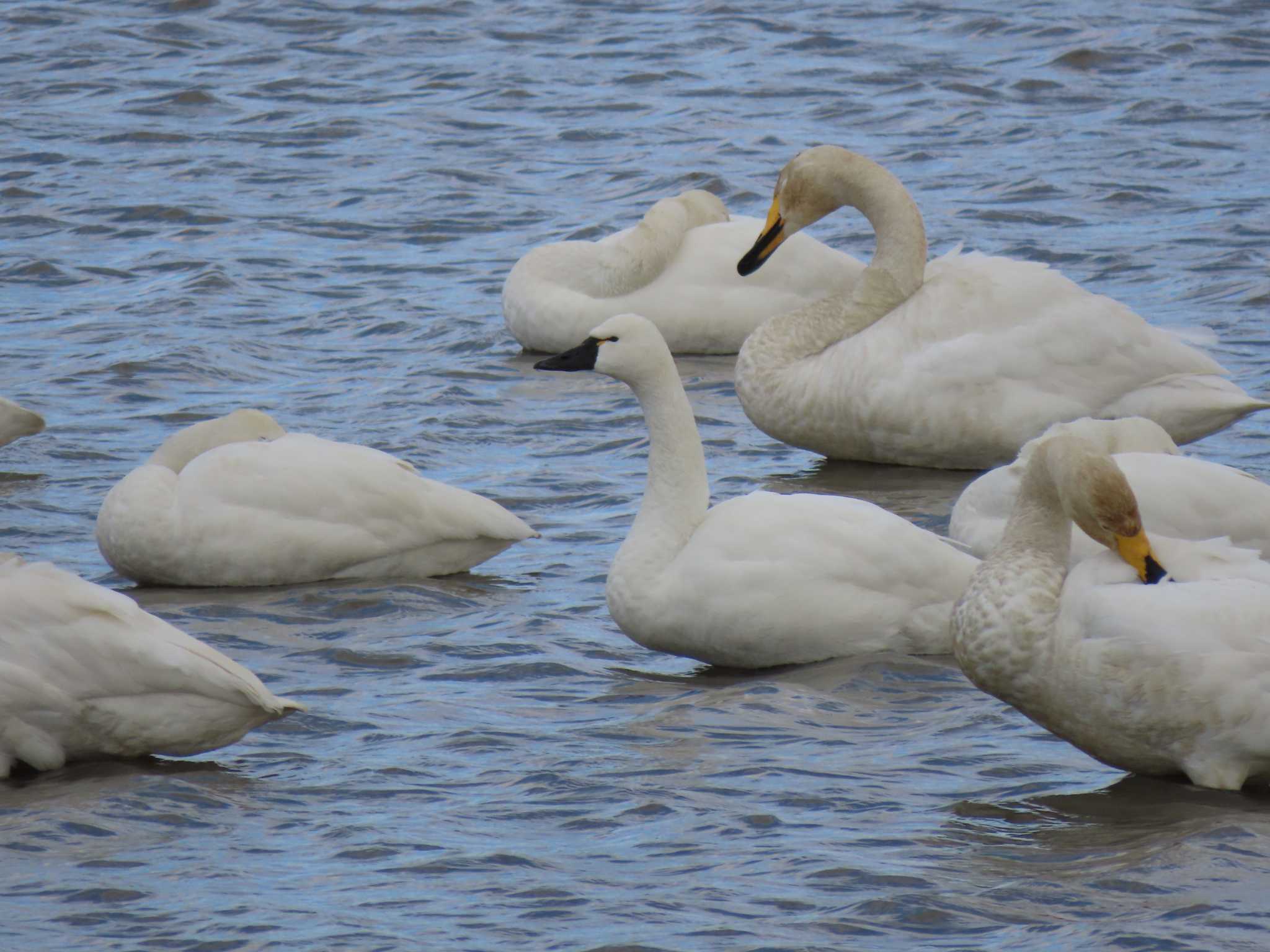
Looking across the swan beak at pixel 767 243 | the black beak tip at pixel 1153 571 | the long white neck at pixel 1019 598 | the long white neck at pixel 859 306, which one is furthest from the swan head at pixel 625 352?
the swan beak at pixel 767 243

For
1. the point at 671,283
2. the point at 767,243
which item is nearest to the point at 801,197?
the point at 767,243

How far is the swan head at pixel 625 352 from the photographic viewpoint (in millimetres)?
7141

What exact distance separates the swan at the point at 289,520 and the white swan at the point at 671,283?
341 centimetres

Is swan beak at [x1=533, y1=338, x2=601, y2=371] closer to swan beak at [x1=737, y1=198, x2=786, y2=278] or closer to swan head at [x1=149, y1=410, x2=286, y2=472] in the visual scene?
swan head at [x1=149, y1=410, x2=286, y2=472]

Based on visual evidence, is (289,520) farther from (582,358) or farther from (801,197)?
(801,197)

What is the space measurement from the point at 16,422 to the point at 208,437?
1445 millimetres

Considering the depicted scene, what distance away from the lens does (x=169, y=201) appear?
13922mm

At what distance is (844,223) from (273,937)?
9.35m

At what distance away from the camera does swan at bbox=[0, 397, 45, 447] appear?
8.94 meters

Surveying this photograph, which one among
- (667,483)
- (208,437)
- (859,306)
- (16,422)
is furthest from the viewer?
(859,306)

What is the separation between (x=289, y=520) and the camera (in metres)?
7.56

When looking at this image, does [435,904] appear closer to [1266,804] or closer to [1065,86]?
[1266,804]

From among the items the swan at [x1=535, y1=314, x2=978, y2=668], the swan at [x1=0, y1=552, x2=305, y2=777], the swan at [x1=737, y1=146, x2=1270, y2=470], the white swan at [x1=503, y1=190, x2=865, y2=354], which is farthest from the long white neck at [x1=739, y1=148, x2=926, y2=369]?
the swan at [x1=0, y1=552, x2=305, y2=777]

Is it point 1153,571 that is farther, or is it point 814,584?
point 814,584
